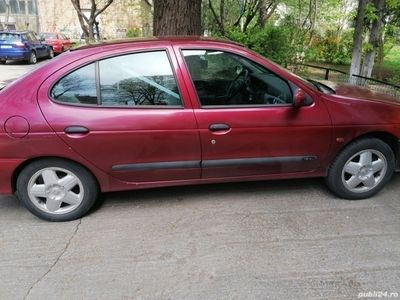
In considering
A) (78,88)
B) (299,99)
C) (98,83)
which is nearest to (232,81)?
(299,99)

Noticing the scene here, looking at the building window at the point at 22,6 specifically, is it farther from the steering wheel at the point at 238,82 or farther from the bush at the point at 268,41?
the steering wheel at the point at 238,82

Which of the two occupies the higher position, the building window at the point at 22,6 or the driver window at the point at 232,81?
the building window at the point at 22,6

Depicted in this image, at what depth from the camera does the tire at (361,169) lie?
3943 mm

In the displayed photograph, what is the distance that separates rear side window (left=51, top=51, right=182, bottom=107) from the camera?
3.47 metres

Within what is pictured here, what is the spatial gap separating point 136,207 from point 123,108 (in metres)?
1.05

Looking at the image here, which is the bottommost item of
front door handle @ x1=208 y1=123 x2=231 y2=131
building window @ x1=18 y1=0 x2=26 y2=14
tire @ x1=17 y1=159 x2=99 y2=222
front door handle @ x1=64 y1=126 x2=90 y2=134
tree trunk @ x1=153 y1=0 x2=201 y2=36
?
tire @ x1=17 y1=159 x2=99 y2=222

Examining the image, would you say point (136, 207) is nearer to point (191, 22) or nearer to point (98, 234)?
point (98, 234)

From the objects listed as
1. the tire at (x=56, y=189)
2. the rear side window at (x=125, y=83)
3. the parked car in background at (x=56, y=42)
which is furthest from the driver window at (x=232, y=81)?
the parked car in background at (x=56, y=42)

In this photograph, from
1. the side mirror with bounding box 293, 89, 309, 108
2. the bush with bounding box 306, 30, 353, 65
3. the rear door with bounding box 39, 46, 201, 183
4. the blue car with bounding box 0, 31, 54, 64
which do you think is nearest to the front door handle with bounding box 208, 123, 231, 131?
the rear door with bounding box 39, 46, 201, 183

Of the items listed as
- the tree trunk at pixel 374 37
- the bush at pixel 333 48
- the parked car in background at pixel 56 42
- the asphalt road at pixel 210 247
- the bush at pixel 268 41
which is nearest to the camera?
the asphalt road at pixel 210 247

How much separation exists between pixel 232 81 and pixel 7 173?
84.9 inches

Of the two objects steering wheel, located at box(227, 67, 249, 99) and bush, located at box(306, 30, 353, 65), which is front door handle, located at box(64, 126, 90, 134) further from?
bush, located at box(306, 30, 353, 65)

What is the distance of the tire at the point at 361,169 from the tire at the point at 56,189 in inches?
92.5

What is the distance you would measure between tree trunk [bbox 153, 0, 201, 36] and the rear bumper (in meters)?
3.60
